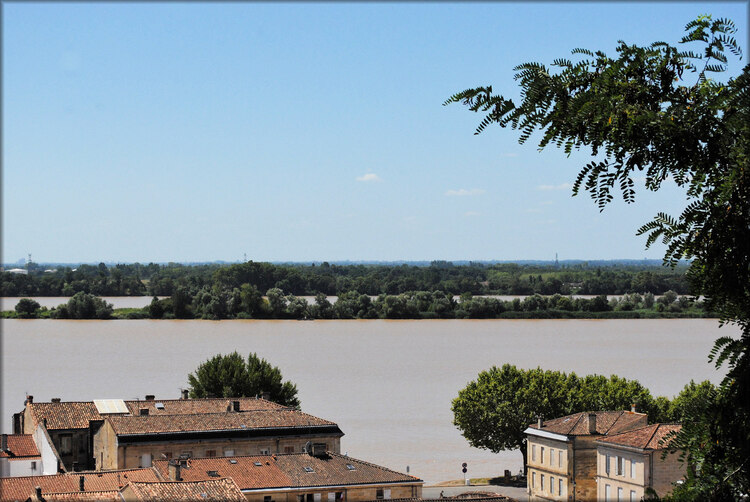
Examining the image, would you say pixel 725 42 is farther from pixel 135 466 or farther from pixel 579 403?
pixel 579 403

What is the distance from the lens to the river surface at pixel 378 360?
43844 millimetres

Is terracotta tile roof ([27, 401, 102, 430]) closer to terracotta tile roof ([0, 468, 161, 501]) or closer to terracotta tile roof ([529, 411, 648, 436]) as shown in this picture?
terracotta tile roof ([0, 468, 161, 501])

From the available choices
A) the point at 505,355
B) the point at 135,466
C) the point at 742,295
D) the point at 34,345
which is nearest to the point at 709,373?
the point at 505,355

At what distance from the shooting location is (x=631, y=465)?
96.7ft

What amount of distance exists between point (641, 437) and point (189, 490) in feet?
50.1

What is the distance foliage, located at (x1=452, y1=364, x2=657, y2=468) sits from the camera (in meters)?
39.1

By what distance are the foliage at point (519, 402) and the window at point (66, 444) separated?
14637 millimetres

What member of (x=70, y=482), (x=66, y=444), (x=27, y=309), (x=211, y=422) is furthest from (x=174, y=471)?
(x=27, y=309)

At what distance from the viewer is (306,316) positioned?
104250mm

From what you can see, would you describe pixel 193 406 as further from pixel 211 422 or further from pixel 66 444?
pixel 66 444

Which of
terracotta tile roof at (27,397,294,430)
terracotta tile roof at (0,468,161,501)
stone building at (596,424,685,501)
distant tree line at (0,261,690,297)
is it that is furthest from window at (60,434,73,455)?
distant tree line at (0,261,690,297)

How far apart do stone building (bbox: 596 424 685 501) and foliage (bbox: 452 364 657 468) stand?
7310 mm

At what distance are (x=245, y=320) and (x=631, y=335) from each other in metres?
37.2

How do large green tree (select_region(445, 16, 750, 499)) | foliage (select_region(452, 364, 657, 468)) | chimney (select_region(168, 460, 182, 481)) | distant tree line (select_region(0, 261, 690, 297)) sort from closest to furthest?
large green tree (select_region(445, 16, 750, 499))
chimney (select_region(168, 460, 182, 481))
foliage (select_region(452, 364, 657, 468))
distant tree line (select_region(0, 261, 690, 297))
